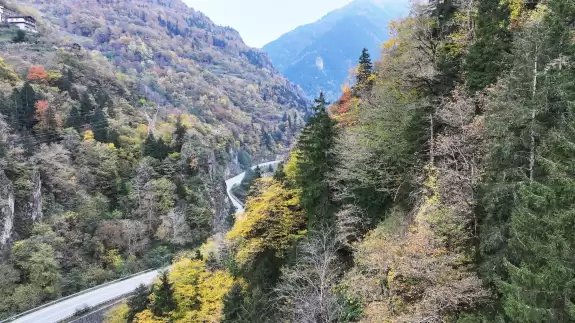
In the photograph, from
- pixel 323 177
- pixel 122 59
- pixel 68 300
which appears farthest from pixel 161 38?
pixel 323 177

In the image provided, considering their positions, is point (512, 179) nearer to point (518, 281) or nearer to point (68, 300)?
point (518, 281)

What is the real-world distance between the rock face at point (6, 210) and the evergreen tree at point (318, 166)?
2936 centimetres

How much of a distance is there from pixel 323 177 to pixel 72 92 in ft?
173

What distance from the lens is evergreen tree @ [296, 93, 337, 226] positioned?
66.3 ft

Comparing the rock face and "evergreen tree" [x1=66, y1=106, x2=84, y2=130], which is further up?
"evergreen tree" [x1=66, y1=106, x2=84, y2=130]

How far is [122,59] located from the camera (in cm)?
13400

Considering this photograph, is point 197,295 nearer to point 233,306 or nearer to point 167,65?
point 233,306

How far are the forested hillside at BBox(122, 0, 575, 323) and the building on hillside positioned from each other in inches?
3174

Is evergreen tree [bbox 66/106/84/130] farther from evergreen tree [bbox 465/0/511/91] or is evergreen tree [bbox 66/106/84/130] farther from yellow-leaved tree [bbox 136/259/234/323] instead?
evergreen tree [bbox 465/0/511/91]

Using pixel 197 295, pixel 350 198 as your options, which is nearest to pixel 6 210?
pixel 197 295

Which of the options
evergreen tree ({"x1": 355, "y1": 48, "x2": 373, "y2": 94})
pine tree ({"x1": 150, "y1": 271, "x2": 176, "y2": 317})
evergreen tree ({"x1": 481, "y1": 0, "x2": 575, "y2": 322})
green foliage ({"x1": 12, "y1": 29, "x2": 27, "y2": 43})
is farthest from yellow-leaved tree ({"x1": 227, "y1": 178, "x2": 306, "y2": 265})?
green foliage ({"x1": 12, "y1": 29, "x2": 27, "y2": 43})

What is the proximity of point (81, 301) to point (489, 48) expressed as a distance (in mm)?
32846

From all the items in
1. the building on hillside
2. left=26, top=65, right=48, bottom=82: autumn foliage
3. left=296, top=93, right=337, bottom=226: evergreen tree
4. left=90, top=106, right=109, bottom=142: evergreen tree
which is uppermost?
the building on hillside

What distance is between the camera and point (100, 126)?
52.5 metres
